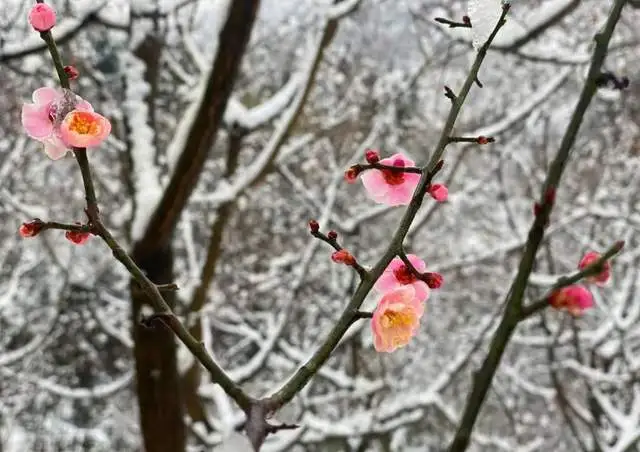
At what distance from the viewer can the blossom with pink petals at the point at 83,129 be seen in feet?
1.76

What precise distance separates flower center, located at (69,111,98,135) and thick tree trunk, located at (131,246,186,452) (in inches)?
73.3

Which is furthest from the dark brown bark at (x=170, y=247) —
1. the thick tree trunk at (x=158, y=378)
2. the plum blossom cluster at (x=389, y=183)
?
the plum blossom cluster at (x=389, y=183)

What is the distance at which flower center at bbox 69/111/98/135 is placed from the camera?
0.54 metres

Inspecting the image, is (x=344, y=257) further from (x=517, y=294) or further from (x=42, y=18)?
(x=42, y=18)

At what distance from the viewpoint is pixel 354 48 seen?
628 centimetres

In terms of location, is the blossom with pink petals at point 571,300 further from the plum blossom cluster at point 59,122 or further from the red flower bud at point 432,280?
the plum blossom cluster at point 59,122

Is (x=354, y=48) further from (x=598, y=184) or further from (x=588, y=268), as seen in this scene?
(x=588, y=268)

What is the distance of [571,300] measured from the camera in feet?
1.67

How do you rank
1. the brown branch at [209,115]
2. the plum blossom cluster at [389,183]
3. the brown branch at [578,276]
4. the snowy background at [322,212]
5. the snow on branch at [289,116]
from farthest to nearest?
the snow on branch at [289,116]
the snowy background at [322,212]
the brown branch at [209,115]
the plum blossom cluster at [389,183]
the brown branch at [578,276]

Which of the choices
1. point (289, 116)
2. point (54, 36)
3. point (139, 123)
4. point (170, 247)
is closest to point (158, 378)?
point (170, 247)

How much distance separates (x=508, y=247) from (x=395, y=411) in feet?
3.89

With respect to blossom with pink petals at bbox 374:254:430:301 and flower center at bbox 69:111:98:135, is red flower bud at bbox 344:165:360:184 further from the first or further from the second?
flower center at bbox 69:111:98:135

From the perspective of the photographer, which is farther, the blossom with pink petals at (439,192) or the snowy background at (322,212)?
the snowy background at (322,212)

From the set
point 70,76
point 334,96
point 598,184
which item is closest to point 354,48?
point 334,96
